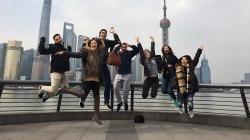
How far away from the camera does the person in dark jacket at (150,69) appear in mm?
7588

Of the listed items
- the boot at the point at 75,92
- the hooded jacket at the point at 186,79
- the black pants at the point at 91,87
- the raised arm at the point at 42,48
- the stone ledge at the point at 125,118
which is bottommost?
the stone ledge at the point at 125,118

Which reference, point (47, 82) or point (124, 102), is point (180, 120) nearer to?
point (124, 102)

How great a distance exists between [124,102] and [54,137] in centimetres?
312

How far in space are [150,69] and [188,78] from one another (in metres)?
1.27

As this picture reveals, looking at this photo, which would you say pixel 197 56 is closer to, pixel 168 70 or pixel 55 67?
pixel 168 70

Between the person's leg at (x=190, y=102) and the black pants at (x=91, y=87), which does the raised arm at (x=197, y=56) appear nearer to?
the person's leg at (x=190, y=102)

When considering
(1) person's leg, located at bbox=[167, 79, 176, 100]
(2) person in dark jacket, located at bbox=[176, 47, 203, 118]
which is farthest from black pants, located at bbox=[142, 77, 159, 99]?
(2) person in dark jacket, located at bbox=[176, 47, 203, 118]

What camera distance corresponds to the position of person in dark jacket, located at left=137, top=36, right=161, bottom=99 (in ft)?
24.9

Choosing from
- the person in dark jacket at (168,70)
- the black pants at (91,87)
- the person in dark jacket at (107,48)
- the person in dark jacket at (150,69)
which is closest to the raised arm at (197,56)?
the person in dark jacket at (168,70)

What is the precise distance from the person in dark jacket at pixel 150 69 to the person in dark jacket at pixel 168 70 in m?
0.34

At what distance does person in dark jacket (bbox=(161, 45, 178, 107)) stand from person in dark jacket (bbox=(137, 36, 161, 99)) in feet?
1.12

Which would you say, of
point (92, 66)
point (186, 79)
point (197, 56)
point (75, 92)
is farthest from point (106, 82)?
point (197, 56)

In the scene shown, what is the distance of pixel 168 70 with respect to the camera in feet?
23.7

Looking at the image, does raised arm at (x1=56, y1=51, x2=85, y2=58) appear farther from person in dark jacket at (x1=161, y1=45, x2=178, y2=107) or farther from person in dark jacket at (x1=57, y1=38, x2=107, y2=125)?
person in dark jacket at (x1=161, y1=45, x2=178, y2=107)
